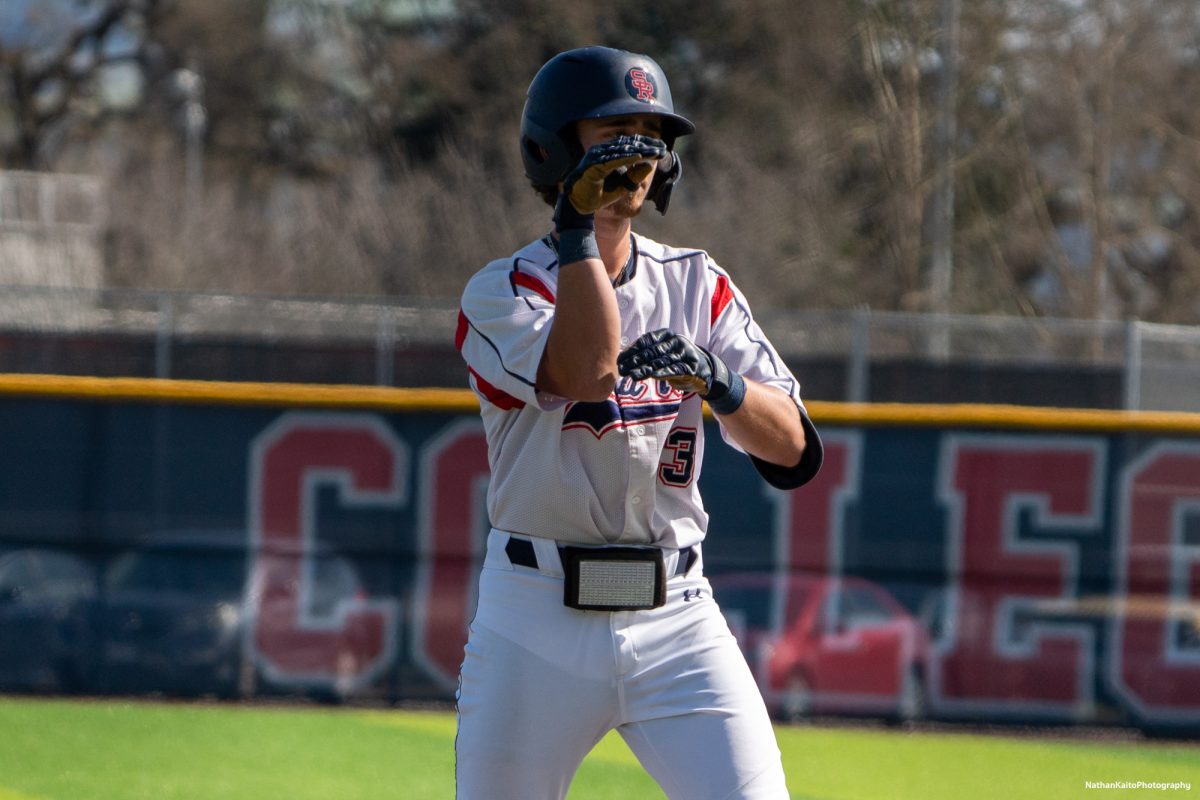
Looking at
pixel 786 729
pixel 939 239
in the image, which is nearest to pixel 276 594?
pixel 786 729

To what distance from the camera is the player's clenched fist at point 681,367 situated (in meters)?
2.86

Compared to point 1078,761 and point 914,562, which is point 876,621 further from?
point 1078,761

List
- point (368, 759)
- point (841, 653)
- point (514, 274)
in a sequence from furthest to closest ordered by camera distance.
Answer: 1. point (841, 653)
2. point (368, 759)
3. point (514, 274)

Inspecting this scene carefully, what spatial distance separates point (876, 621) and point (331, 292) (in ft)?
59.5

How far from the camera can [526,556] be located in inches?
122

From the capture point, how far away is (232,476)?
855 cm

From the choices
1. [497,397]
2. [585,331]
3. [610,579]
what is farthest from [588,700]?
[585,331]

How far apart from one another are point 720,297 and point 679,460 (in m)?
0.38

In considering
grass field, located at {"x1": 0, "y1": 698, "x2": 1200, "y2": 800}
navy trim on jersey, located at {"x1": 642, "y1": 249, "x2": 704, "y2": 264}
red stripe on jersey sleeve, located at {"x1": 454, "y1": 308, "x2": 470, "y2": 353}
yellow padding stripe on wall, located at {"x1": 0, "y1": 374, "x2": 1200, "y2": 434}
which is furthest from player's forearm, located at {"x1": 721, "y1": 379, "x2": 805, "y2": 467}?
yellow padding stripe on wall, located at {"x1": 0, "y1": 374, "x2": 1200, "y2": 434}

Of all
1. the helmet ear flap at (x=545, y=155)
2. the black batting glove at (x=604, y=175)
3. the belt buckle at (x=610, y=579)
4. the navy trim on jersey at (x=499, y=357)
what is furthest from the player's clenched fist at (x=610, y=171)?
the belt buckle at (x=610, y=579)

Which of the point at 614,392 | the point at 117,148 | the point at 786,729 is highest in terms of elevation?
the point at 117,148

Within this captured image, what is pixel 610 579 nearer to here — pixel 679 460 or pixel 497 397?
pixel 679 460

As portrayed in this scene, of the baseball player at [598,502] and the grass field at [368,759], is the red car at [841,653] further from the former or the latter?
the baseball player at [598,502]

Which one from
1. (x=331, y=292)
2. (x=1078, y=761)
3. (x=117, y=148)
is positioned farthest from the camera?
(x=117, y=148)
